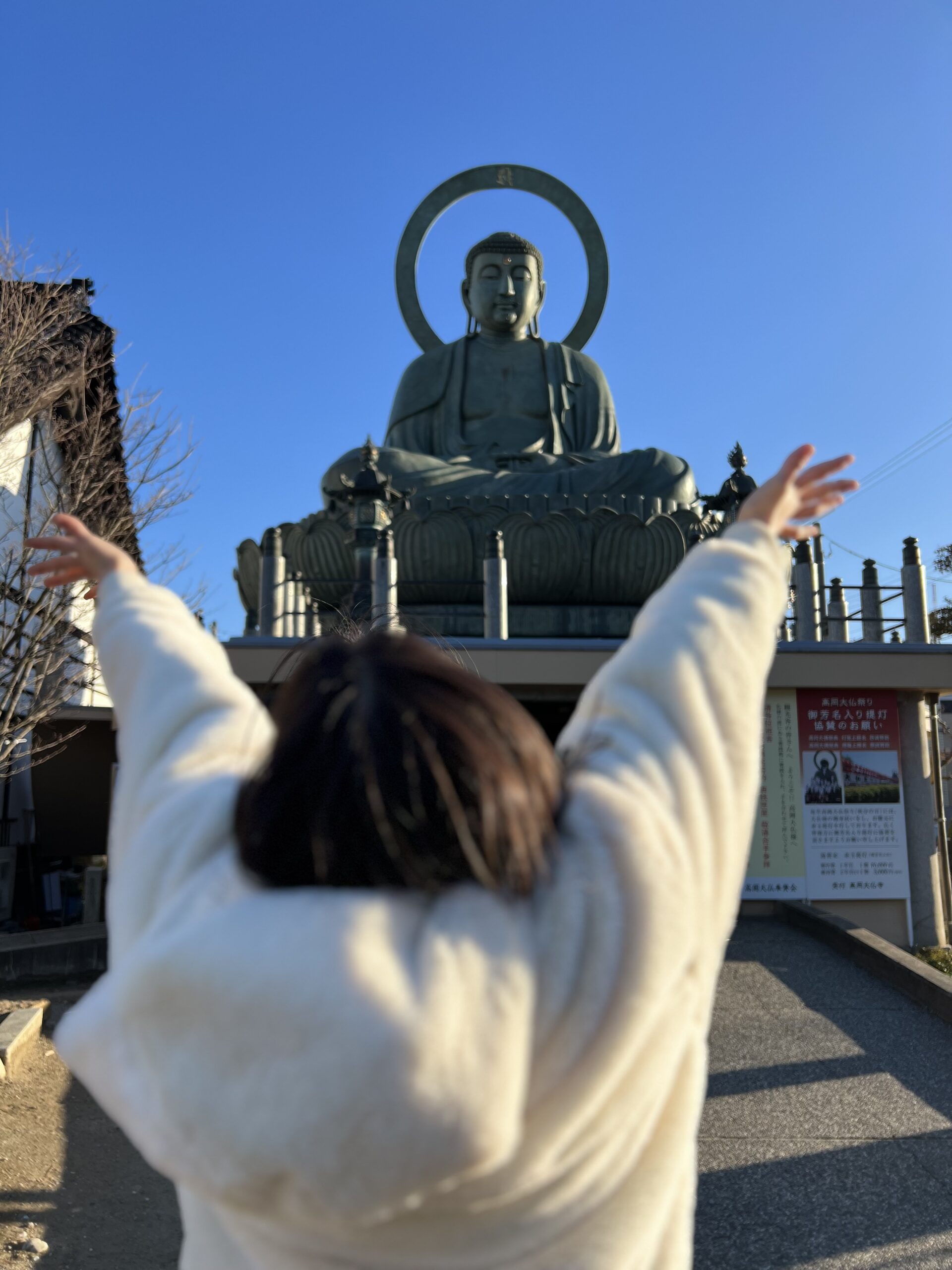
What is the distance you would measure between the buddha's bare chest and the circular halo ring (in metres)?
0.92

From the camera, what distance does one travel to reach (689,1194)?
3.05 feet

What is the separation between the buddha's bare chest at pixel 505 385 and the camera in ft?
36.8

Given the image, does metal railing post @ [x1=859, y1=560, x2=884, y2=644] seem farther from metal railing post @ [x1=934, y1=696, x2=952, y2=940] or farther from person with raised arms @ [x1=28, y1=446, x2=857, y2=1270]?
person with raised arms @ [x1=28, y1=446, x2=857, y2=1270]

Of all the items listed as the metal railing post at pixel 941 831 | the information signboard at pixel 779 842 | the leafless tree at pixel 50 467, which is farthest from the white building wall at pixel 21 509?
the metal railing post at pixel 941 831

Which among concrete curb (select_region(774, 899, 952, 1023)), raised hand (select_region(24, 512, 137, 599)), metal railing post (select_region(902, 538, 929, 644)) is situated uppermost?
metal railing post (select_region(902, 538, 929, 644))

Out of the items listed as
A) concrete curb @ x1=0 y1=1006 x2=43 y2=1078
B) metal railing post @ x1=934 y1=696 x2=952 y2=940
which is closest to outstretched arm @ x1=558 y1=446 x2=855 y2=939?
concrete curb @ x1=0 y1=1006 x2=43 y2=1078

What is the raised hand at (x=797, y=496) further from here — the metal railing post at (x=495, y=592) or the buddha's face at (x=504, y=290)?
the buddha's face at (x=504, y=290)

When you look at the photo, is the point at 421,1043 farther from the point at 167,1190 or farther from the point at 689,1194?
the point at 167,1190

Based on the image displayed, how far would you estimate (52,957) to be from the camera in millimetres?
6020

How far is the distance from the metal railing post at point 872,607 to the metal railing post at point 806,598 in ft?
4.88

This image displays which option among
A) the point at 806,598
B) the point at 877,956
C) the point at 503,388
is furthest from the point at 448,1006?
the point at 503,388

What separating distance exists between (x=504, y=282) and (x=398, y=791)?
37.3 ft

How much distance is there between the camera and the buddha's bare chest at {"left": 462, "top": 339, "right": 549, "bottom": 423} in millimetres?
11219

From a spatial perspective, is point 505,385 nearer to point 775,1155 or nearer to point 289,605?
point 289,605
